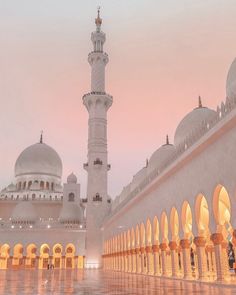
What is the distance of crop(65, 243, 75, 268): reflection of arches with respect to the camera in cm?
3075

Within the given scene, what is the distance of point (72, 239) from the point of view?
30.8m

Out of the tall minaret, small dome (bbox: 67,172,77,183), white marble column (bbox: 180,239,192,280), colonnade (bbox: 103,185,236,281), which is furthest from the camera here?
small dome (bbox: 67,172,77,183)

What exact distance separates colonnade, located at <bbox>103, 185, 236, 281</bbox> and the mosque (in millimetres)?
35

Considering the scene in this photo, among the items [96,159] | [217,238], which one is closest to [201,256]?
[217,238]

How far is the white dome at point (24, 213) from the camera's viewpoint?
3109 cm

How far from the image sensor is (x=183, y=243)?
38.1ft

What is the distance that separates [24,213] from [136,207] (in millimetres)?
15427

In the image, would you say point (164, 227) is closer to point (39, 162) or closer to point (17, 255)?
point (17, 255)

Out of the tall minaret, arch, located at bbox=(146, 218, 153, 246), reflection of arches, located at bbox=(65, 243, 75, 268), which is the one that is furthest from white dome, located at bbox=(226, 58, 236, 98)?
reflection of arches, located at bbox=(65, 243, 75, 268)

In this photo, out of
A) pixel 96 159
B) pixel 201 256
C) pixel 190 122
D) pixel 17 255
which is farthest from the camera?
pixel 17 255

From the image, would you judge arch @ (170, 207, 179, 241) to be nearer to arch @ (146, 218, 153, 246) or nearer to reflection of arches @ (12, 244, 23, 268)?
arch @ (146, 218, 153, 246)

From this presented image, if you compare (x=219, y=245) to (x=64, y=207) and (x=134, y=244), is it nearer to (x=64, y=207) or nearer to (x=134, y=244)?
(x=134, y=244)

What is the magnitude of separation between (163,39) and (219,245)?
541 inches

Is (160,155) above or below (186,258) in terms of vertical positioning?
above
